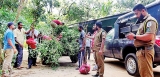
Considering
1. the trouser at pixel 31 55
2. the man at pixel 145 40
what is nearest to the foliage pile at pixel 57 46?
the trouser at pixel 31 55

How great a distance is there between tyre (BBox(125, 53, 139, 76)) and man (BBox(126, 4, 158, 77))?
2.85 m

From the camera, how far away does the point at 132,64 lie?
6.35 metres

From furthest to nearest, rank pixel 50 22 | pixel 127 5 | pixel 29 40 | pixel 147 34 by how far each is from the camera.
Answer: pixel 127 5 < pixel 50 22 < pixel 29 40 < pixel 147 34

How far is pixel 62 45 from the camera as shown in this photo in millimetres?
7766

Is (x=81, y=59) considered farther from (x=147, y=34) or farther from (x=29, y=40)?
(x=147, y=34)

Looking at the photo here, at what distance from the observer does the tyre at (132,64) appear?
242 inches

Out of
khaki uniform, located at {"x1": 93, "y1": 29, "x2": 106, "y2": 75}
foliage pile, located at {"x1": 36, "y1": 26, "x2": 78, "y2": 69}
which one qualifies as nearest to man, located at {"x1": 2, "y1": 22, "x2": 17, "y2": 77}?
foliage pile, located at {"x1": 36, "y1": 26, "x2": 78, "y2": 69}

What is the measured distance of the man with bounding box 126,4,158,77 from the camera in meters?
3.22

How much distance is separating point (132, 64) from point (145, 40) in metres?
3.28

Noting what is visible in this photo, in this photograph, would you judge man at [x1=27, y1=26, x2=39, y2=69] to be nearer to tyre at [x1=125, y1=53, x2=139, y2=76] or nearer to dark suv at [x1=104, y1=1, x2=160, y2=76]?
dark suv at [x1=104, y1=1, x2=160, y2=76]

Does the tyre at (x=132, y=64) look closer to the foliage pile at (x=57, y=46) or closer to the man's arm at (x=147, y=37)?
the foliage pile at (x=57, y=46)

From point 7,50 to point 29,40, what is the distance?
1.81m

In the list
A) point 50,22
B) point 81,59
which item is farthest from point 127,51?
point 50,22

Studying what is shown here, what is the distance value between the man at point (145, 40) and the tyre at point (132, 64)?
112 inches
